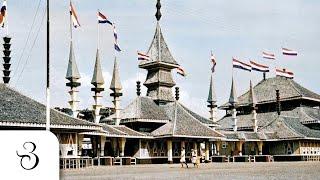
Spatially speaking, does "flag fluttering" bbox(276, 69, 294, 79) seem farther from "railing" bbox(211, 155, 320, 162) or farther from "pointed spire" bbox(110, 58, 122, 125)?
"pointed spire" bbox(110, 58, 122, 125)

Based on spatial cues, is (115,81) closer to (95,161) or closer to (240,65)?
(95,161)

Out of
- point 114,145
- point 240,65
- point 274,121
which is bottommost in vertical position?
point 114,145

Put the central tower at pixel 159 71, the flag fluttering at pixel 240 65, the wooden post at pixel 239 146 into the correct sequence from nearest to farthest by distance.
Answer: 1. the central tower at pixel 159 71
2. the wooden post at pixel 239 146
3. the flag fluttering at pixel 240 65

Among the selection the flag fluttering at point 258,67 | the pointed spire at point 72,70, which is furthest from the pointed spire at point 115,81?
the flag fluttering at point 258,67

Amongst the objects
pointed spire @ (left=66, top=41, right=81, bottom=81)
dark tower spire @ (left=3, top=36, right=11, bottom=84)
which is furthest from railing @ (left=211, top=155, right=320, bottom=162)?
dark tower spire @ (left=3, top=36, right=11, bottom=84)

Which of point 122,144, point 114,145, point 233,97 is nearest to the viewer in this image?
point 122,144

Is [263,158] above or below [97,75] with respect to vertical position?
below

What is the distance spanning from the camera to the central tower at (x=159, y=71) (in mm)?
53375

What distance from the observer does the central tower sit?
53375mm

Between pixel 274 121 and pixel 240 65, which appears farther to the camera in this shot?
pixel 274 121

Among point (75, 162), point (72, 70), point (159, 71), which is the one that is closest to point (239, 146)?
point (159, 71)

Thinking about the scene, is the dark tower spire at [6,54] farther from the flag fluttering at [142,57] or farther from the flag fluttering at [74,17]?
the flag fluttering at [142,57]

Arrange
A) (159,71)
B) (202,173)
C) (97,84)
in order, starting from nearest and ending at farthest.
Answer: (202,173) → (97,84) → (159,71)

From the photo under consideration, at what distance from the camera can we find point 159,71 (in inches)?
2131
